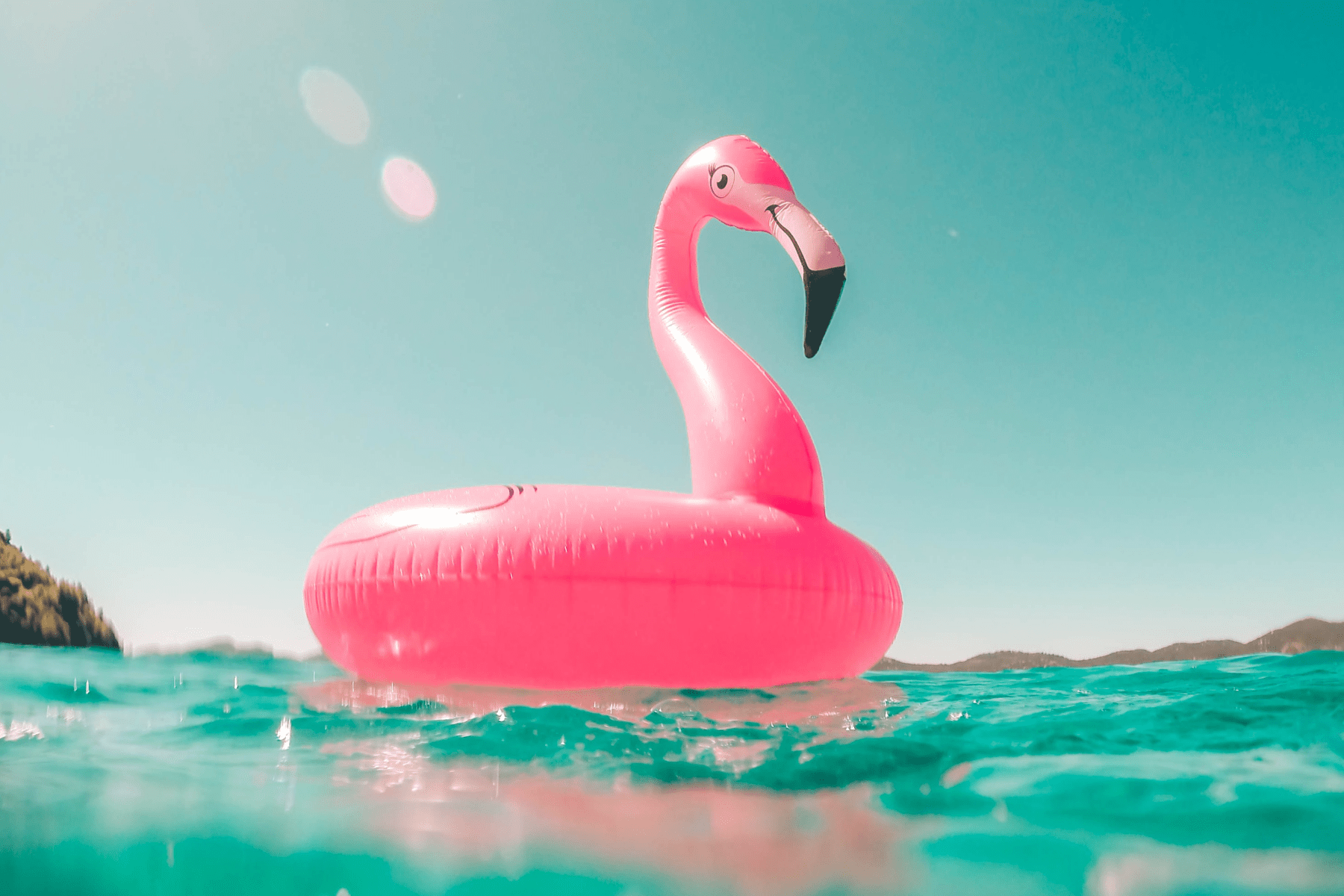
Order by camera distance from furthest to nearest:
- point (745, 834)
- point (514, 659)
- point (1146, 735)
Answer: point (514, 659) < point (1146, 735) < point (745, 834)

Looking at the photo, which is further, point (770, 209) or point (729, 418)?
point (770, 209)

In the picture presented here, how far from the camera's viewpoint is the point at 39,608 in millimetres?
5375

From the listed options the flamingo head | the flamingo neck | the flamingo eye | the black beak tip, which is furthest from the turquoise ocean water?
the flamingo eye

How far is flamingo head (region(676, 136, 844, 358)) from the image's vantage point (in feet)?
13.3

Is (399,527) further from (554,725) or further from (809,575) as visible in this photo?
(809,575)

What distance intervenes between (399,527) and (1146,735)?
131 inches

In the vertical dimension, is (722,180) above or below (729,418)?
above

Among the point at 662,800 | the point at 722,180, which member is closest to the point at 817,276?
the point at 722,180

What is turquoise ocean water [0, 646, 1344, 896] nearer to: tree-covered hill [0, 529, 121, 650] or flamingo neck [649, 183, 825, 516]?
flamingo neck [649, 183, 825, 516]

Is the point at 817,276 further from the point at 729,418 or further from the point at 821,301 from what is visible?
the point at 729,418

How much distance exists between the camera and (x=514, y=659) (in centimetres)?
329

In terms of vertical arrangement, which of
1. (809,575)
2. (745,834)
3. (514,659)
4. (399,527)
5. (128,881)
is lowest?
(128,881)

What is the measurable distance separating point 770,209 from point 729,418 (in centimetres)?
140

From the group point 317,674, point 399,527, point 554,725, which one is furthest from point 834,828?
point 317,674
